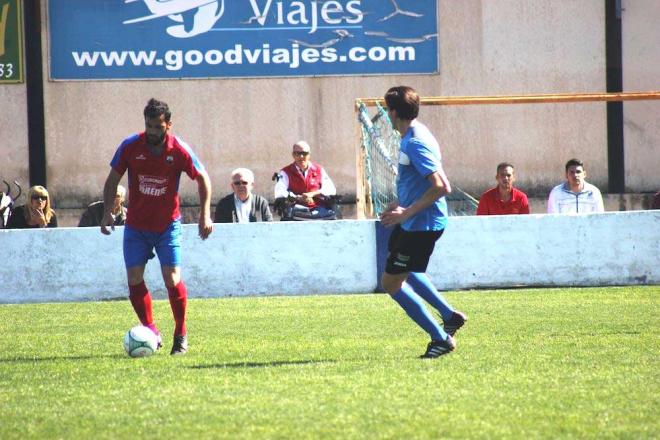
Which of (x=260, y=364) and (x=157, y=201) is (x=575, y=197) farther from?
(x=260, y=364)

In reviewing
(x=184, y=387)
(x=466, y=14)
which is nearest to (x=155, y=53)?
(x=466, y=14)

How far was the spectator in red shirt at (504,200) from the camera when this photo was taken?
14766mm

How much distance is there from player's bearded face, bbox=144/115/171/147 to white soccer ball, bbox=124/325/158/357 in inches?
50.4

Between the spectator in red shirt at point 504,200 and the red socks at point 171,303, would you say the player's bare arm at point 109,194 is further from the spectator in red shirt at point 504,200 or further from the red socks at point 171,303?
the spectator in red shirt at point 504,200

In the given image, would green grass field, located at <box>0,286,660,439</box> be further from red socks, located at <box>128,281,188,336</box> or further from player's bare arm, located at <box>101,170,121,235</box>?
player's bare arm, located at <box>101,170,121,235</box>

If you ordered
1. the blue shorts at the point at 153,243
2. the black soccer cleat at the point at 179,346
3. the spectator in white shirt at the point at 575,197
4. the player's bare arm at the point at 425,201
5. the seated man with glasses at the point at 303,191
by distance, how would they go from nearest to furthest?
the player's bare arm at the point at 425,201, the black soccer cleat at the point at 179,346, the blue shorts at the point at 153,243, the spectator in white shirt at the point at 575,197, the seated man with glasses at the point at 303,191

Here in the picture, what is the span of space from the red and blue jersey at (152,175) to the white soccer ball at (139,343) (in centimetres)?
74

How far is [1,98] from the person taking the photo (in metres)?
19.9

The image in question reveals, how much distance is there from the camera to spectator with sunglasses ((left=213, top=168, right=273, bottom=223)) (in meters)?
14.4

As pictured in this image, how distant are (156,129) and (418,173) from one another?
181 cm

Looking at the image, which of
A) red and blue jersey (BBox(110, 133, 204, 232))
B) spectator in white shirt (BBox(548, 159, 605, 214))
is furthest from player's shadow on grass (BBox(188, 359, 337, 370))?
spectator in white shirt (BBox(548, 159, 605, 214))

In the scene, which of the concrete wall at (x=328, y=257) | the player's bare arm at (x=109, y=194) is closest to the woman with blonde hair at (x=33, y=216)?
the concrete wall at (x=328, y=257)

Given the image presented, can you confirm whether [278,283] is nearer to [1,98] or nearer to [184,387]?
[184,387]

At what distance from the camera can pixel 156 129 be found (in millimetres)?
8461
